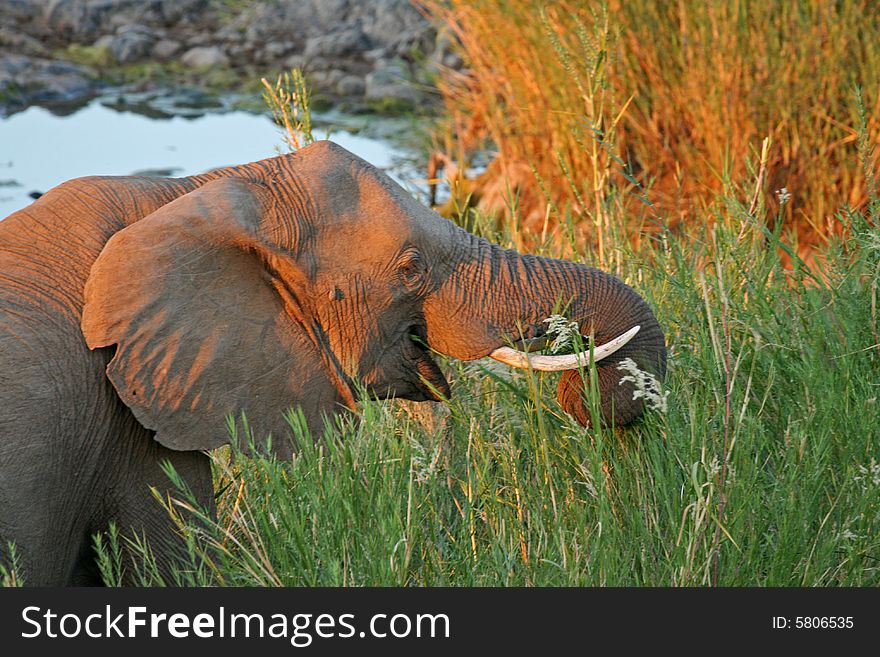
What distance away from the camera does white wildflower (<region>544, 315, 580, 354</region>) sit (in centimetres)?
306

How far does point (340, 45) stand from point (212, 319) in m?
12.9

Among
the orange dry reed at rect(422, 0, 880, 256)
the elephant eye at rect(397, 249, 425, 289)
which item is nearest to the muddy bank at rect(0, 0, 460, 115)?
the orange dry reed at rect(422, 0, 880, 256)

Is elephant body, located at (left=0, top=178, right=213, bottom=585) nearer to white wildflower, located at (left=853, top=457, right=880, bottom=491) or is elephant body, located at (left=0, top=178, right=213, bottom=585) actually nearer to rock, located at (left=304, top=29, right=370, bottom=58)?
white wildflower, located at (left=853, top=457, right=880, bottom=491)

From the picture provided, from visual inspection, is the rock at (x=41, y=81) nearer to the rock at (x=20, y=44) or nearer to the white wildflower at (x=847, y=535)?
the rock at (x=20, y=44)

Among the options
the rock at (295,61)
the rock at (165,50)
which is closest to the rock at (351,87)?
the rock at (295,61)

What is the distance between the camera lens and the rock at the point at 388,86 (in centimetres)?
1398

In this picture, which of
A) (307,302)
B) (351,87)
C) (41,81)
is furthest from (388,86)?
(307,302)

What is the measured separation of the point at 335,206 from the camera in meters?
3.16

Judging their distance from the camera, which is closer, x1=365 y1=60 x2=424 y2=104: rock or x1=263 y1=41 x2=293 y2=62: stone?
x1=365 y1=60 x2=424 y2=104: rock

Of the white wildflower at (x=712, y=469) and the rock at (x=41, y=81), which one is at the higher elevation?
the white wildflower at (x=712, y=469)

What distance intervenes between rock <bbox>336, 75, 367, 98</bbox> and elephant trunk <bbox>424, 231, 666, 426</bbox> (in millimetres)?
11595

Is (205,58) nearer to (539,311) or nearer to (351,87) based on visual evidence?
(351,87)

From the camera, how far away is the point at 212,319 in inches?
122
